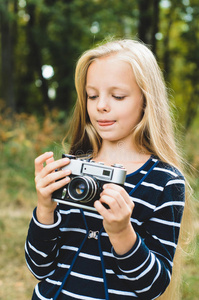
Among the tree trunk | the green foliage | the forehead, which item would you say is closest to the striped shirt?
the forehead

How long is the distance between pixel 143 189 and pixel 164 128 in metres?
0.37

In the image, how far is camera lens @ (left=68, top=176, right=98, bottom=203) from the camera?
126cm

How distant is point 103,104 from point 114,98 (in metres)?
0.05

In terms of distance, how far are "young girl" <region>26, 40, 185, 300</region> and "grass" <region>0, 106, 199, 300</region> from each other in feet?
1.67

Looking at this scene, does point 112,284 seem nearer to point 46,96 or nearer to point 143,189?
point 143,189

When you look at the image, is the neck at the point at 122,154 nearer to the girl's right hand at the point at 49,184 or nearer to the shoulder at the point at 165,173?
the shoulder at the point at 165,173

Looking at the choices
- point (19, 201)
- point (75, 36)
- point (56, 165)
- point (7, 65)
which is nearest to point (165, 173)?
point (56, 165)

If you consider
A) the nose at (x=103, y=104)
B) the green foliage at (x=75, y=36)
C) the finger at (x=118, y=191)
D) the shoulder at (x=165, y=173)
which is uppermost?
the green foliage at (x=75, y=36)

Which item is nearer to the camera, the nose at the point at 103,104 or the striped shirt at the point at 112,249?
the striped shirt at the point at 112,249

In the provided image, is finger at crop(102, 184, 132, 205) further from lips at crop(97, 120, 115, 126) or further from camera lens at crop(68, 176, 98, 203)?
lips at crop(97, 120, 115, 126)

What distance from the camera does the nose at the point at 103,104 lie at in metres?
1.48

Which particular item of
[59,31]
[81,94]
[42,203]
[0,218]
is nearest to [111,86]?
[81,94]

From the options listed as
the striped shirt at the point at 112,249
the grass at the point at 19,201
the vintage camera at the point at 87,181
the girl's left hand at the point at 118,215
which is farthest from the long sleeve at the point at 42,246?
the grass at the point at 19,201

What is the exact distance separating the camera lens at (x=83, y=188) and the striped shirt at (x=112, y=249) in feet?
0.55
